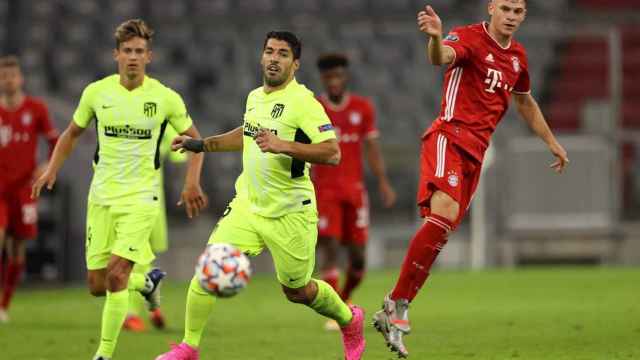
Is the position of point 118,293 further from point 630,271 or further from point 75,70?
point 75,70

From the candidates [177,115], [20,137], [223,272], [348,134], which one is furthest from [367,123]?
[223,272]

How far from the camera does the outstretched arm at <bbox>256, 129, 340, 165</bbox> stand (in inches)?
310

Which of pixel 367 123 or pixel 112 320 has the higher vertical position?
pixel 367 123

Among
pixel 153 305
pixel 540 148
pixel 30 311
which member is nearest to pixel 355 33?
pixel 540 148

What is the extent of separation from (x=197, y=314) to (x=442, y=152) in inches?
73.6

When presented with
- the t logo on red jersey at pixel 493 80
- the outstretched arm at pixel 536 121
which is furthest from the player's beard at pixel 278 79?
the outstretched arm at pixel 536 121

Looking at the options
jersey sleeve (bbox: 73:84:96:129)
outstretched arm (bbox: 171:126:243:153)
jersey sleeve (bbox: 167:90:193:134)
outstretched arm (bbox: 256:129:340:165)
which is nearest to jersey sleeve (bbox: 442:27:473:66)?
outstretched arm (bbox: 256:129:340:165)

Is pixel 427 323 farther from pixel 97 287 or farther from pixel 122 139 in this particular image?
pixel 122 139

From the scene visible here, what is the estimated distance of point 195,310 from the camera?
27.3 ft

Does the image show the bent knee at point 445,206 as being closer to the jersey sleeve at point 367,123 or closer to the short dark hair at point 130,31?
the short dark hair at point 130,31

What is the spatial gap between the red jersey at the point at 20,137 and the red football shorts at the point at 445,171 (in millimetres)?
5622

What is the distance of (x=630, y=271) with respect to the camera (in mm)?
19500

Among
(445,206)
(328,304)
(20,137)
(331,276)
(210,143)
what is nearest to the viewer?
(210,143)

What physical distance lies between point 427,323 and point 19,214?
4.11m
